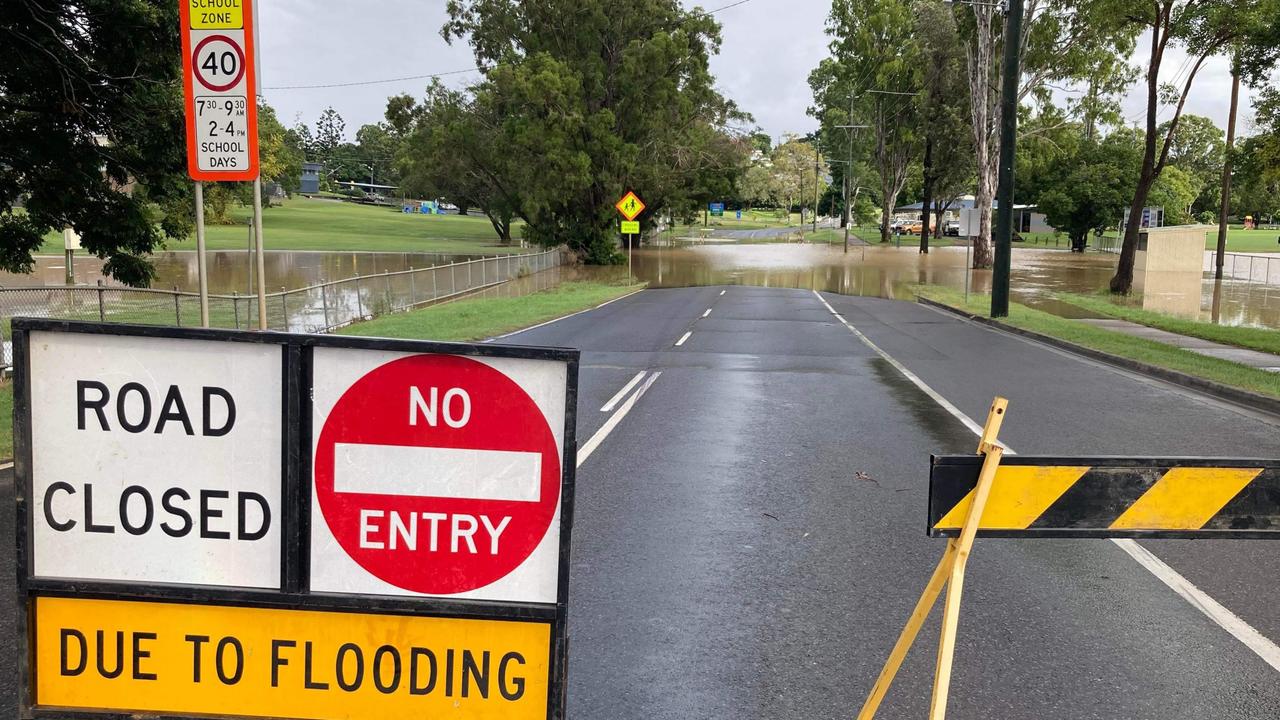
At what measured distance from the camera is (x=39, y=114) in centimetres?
1144

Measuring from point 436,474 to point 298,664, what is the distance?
744 millimetres

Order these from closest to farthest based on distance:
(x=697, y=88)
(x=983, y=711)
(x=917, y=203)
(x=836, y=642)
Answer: (x=983, y=711), (x=836, y=642), (x=697, y=88), (x=917, y=203)

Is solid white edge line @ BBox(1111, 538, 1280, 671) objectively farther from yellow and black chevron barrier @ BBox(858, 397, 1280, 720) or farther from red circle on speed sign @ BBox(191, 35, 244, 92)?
red circle on speed sign @ BBox(191, 35, 244, 92)

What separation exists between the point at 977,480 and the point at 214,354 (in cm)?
239

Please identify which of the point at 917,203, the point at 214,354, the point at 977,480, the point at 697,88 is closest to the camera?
the point at 214,354

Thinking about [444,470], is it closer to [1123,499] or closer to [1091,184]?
[1123,499]

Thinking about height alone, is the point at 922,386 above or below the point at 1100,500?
below

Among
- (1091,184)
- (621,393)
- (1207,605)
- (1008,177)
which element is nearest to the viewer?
(1207,605)

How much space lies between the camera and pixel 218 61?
26.4ft

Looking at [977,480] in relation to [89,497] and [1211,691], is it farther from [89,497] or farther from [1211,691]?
[89,497]

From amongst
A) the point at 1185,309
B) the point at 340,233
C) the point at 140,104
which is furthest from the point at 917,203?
the point at 140,104

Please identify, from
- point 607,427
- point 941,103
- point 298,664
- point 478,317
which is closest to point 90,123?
point 607,427

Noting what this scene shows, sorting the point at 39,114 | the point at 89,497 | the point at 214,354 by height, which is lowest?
the point at 89,497

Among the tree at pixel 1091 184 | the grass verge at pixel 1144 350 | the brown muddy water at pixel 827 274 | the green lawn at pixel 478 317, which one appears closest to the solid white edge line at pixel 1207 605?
the grass verge at pixel 1144 350
